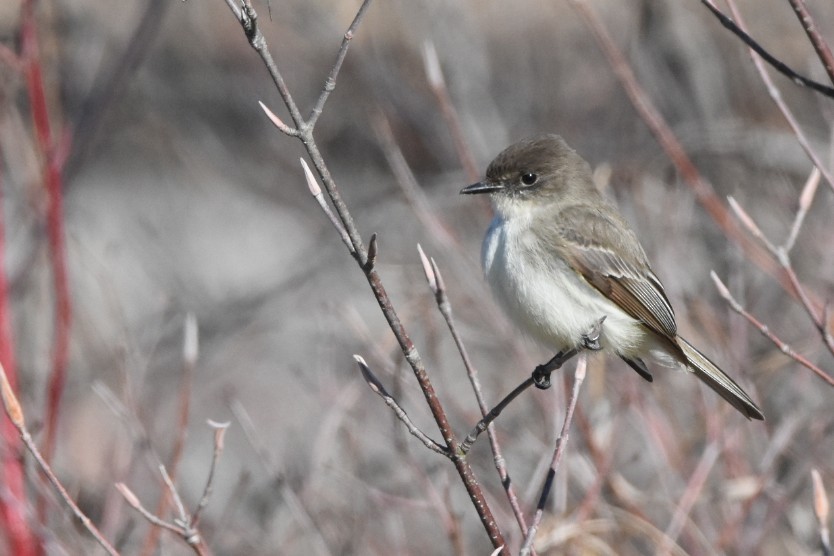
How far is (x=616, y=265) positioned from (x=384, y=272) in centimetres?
313

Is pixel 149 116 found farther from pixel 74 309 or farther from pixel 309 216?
pixel 74 309

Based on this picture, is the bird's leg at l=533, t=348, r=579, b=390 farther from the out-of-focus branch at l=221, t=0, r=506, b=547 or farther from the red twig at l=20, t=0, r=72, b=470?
the red twig at l=20, t=0, r=72, b=470

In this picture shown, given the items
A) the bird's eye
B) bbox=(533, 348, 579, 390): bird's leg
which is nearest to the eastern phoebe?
the bird's eye

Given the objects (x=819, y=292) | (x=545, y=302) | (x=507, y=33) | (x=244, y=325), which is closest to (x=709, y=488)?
(x=819, y=292)

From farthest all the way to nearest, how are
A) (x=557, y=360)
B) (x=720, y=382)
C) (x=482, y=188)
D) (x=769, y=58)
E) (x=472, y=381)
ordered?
(x=482, y=188)
(x=720, y=382)
(x=557, y=360)
(x=472, y=381)
(x=769, y=58)

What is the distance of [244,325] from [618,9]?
362 cm

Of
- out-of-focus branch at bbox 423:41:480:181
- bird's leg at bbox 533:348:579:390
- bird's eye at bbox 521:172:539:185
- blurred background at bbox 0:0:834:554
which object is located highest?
out-of-focus branch at bbox 423:41:480:181

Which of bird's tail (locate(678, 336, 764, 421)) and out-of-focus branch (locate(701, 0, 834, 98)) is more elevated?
out-of-focus branch (locate(701, 0, 834, 98))

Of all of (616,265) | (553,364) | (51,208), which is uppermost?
(51,208)

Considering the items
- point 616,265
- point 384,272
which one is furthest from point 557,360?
point 384,272

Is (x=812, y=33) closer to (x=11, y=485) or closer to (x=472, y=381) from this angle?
(x=472, y=381)

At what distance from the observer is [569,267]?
3.71 metres

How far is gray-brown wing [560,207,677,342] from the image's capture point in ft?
12.2

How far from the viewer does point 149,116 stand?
8.70m
